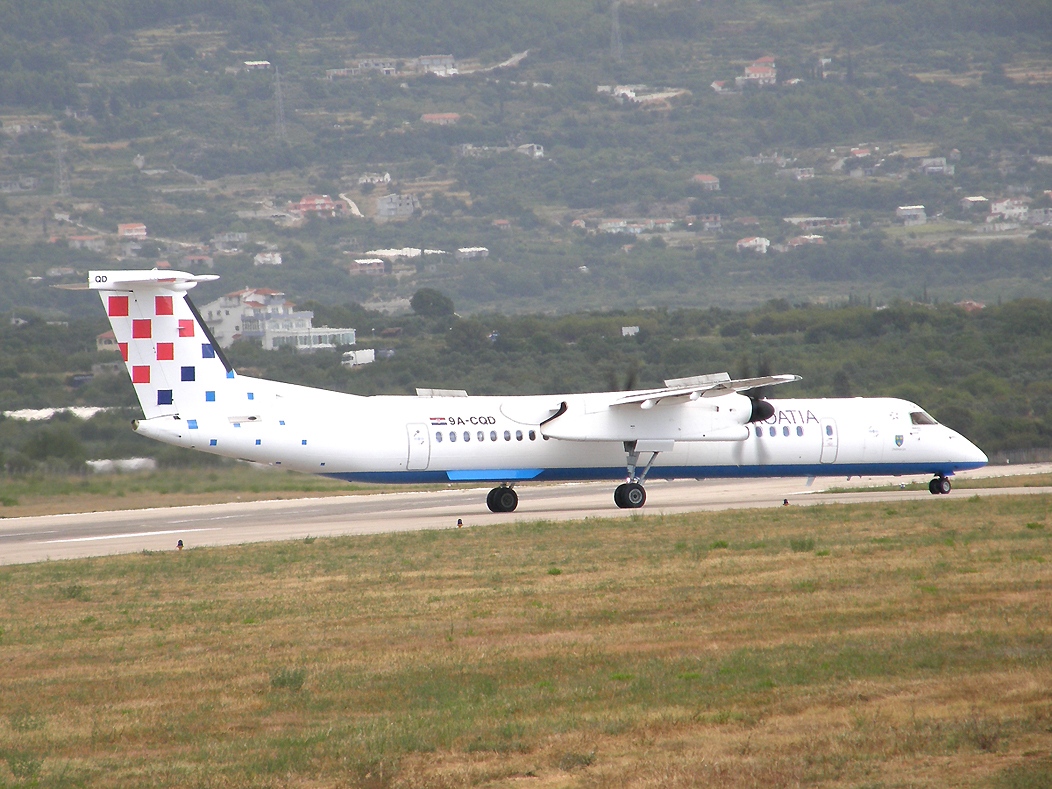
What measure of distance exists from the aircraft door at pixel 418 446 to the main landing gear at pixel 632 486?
203 inches

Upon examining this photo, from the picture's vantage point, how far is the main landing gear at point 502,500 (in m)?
31.6

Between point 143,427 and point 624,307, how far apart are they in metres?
134

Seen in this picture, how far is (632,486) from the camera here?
31.5 metres

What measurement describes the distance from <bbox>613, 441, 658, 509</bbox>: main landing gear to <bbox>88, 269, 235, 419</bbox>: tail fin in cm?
1023

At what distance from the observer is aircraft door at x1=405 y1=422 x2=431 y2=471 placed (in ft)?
95.3

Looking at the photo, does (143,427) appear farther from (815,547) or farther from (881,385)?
(881,385)

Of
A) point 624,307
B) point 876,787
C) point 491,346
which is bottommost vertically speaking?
point 876,787

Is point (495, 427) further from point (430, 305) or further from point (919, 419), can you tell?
point (430, 305)

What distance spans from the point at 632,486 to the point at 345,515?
7981mm

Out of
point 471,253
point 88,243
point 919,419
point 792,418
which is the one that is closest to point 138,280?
point 792,418

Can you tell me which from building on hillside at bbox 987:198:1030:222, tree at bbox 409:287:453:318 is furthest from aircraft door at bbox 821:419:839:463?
building on hillside at bbox 987:198:1030:222

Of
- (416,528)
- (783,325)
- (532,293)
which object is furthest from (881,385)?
(532,293)

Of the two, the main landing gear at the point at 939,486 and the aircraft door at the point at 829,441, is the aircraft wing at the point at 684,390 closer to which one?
the aircraft door at the point at 829,441

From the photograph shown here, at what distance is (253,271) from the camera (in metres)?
179
